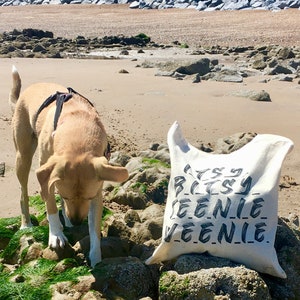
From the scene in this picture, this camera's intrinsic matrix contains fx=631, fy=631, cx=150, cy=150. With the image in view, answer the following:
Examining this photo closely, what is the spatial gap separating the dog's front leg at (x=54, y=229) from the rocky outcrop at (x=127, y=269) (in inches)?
3.0

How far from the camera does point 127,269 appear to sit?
4.68 metres

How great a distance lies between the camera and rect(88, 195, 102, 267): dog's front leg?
5.14 m

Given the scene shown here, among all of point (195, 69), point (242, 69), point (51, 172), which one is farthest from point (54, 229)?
point (242, 69)

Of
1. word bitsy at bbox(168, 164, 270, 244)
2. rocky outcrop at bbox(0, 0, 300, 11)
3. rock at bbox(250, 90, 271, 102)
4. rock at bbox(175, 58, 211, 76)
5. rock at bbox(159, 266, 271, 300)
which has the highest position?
word bitsy at bbox(168, 164, 270, 244)

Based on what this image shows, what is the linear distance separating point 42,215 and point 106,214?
827 millimetres

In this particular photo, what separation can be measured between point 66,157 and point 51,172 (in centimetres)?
16

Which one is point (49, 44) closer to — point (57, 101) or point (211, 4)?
point (57, 101)

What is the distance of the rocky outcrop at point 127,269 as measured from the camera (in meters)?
4.33

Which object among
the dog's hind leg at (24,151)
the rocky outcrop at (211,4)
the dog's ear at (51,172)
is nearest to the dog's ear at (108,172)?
the dog's ear at (51,172)

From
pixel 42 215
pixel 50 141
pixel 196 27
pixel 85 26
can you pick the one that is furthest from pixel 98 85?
pixel 85 26

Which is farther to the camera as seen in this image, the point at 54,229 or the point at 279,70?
the point at 279,70

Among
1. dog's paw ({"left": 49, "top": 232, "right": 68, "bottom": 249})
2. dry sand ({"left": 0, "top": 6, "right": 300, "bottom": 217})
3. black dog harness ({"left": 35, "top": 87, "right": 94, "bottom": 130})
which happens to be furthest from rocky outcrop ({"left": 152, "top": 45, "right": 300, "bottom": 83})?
dog's paw ({"left": 49, "top": 232, "right": 68, "bottom": 249})

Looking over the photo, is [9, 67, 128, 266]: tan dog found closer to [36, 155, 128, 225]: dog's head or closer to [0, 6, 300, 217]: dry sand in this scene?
[36, 155, 128, 225]: dog's head

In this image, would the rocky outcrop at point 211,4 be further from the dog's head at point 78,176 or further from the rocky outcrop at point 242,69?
the dog's head at point 78,176
